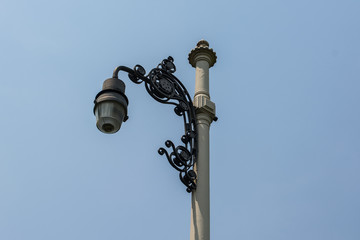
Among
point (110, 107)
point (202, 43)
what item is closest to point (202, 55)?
point (202, 43)

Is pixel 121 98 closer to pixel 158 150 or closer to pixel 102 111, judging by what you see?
pixel 102 111

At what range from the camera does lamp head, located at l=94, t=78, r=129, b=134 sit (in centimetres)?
454

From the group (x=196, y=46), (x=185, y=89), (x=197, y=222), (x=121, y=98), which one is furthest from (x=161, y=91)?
(x=197, y=222)

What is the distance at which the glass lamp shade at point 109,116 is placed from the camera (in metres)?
4.54

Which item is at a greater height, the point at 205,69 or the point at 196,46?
the point at 196,46

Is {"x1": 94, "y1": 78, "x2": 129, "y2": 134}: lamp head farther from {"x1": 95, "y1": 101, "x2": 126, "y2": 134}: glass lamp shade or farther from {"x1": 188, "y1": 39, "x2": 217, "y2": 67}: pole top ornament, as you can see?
{"x1": 188, "y1": 39, "x2": 217, "y2": 67}: pole top ornament

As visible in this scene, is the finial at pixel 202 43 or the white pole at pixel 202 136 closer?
the white pole at pixel 202 136

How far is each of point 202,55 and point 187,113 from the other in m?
1.05

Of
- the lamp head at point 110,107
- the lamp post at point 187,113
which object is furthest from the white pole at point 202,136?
the lamp head at point 110,107

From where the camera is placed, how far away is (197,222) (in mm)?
4613

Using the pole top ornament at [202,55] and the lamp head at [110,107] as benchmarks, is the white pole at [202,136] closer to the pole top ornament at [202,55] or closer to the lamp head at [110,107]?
the pole top ornament at [202,55]

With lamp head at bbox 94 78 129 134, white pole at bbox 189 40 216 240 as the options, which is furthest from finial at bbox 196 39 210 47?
lamp head at bbox 94 78 129 134

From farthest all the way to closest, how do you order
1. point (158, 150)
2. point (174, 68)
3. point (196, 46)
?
1. point (196, 46)
2. point (174, 68)
3. point (158, 150)

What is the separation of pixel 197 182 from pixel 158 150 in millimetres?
549
